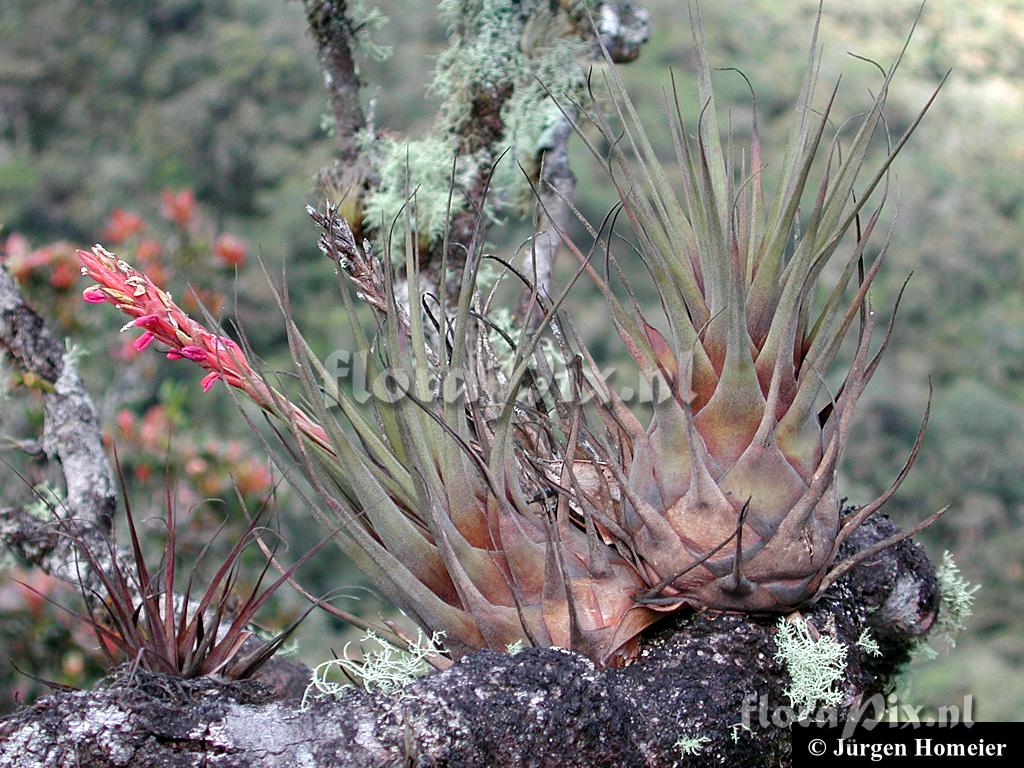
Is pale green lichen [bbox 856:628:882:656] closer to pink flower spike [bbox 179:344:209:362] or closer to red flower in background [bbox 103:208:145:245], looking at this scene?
pink flower spike [bbox 179:344:209:362]

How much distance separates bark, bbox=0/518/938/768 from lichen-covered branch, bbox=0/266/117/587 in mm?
766

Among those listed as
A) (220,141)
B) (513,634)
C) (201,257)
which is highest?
(220,141)

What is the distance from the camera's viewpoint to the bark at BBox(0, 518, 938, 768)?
103 cm

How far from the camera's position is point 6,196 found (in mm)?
10016

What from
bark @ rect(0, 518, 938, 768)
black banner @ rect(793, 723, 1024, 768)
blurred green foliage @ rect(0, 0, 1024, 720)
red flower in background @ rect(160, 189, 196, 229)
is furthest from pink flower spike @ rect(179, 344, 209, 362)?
blurred green foliage @ rect(0, 0, 1024, 720)

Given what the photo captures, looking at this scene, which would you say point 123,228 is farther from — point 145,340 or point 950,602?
point 950,602

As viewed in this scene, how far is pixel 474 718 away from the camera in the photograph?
105 cm

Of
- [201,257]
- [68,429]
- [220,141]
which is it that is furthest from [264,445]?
[220,141]

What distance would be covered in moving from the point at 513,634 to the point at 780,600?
35 centimetres

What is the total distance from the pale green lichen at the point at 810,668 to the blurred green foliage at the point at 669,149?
9267 mm

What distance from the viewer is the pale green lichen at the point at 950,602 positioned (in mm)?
1777

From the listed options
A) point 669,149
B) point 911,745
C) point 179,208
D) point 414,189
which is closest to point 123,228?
point 179,208

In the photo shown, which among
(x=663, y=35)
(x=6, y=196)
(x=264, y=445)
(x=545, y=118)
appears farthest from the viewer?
(x=663, y=35)

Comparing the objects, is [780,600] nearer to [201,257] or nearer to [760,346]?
[760,346]
